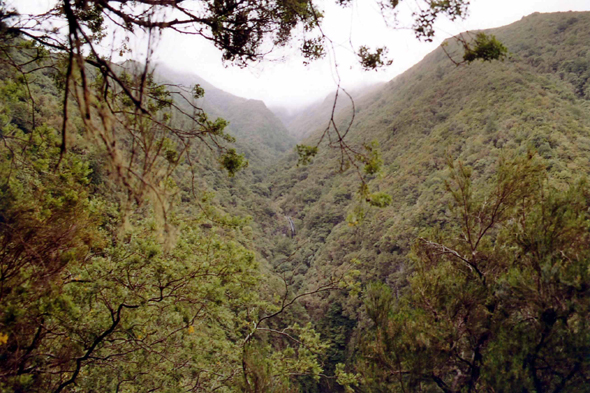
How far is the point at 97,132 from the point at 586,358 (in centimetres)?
780

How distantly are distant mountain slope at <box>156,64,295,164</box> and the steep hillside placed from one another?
29071 mm

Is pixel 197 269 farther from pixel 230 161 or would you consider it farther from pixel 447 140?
pixel 447 140

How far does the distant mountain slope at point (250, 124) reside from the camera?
278 ft

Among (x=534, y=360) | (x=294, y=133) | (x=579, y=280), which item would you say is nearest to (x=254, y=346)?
(x=534, y=360)

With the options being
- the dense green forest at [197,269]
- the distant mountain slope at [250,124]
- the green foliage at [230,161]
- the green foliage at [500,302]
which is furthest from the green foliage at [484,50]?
the distant mountain slope at [250,124]

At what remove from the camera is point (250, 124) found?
10381 centimetres

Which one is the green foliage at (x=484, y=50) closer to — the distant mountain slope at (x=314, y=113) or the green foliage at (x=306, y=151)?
the green foliage at (x=306, y=151)

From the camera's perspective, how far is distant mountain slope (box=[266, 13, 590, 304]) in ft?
87.6

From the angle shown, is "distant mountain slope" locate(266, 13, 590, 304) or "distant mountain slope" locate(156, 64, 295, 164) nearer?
"distant mountain slope" locate(266, 13, 590, 304)

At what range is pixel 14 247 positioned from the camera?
9.19 feet

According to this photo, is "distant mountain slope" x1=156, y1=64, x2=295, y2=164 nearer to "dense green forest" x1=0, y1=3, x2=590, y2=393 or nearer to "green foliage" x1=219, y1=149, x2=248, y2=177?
"dense green forest" x1=0, y1=3, x2=590, y2=393

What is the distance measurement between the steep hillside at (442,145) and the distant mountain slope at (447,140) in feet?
0.49

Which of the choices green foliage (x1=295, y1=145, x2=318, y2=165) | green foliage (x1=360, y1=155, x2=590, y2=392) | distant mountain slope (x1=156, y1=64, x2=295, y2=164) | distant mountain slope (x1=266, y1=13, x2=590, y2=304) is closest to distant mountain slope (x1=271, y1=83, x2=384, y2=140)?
distant mountain slope (x1=156, y1=64, x2=295, y2=164)

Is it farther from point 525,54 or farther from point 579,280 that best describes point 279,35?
point 525,54
